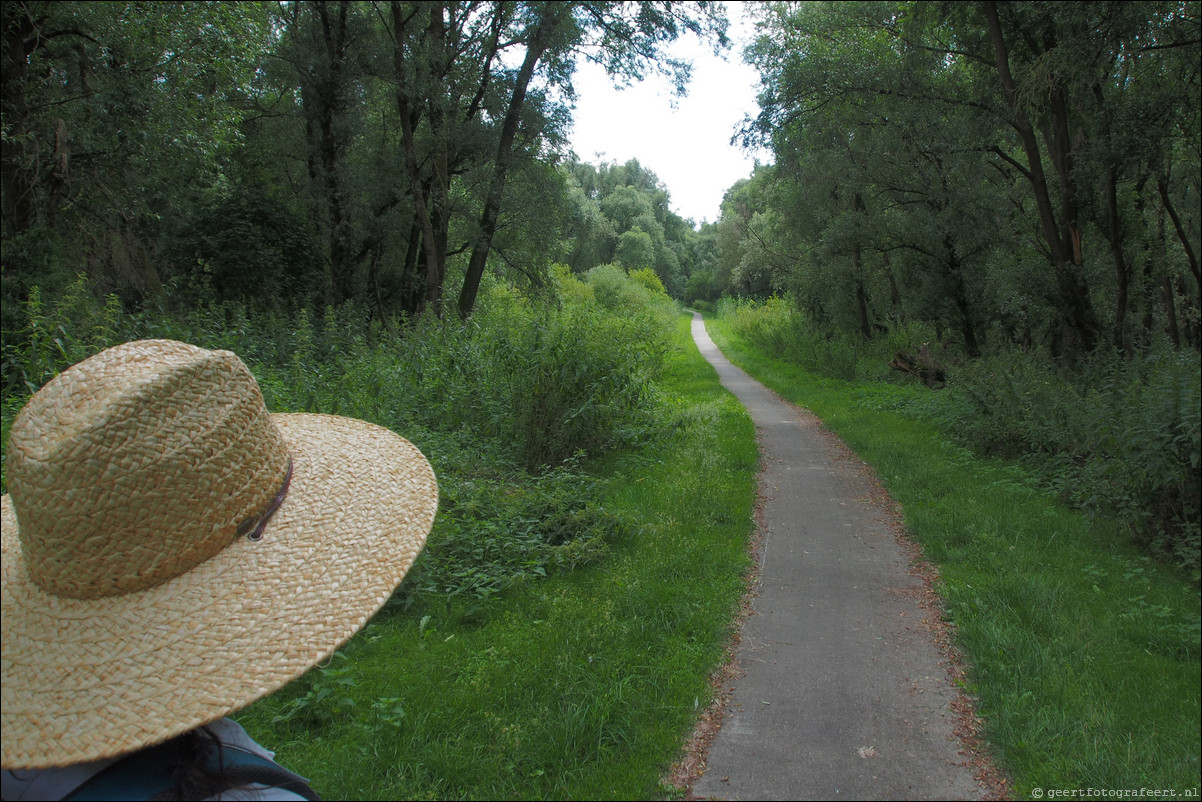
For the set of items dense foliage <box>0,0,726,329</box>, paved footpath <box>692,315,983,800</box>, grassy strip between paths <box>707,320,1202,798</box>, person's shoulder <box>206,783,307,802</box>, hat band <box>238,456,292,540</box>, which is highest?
dense foliage <box>0,0,726,329</box>

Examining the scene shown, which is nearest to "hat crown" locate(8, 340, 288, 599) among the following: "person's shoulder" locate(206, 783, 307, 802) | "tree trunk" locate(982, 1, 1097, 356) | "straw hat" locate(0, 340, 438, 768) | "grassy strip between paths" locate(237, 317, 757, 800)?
"straw hat" locate(0, 340, 438, 768)

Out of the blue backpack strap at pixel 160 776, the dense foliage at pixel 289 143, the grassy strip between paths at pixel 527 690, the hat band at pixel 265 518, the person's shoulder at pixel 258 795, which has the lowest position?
the grassy strip between paths at pixel 527 690

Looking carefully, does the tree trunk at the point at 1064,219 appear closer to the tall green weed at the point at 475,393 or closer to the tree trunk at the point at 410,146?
the tall green weed at the point at 475,393

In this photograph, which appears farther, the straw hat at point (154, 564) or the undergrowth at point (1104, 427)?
the undergrowth at point (1104, 427)

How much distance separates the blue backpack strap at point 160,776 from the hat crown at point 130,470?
0.41m

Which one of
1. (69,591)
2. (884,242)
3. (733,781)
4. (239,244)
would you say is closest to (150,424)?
(69,591)

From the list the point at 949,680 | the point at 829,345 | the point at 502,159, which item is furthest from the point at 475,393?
the point at 829,345

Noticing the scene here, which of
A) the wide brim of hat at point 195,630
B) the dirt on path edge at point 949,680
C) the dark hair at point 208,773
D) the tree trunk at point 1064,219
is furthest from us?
the tree trunk at point 1064,219

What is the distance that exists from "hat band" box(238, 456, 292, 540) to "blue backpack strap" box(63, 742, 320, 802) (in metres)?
0.54

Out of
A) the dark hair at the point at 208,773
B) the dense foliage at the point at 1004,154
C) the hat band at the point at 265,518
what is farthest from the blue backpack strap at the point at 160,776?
the dense foliage at the point at 1004,154

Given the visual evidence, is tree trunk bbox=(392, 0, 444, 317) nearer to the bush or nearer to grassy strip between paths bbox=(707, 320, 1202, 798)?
the bush

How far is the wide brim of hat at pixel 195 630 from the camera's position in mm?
1592

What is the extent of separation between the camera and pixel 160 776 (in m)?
1.73

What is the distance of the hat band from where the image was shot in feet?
6.52
